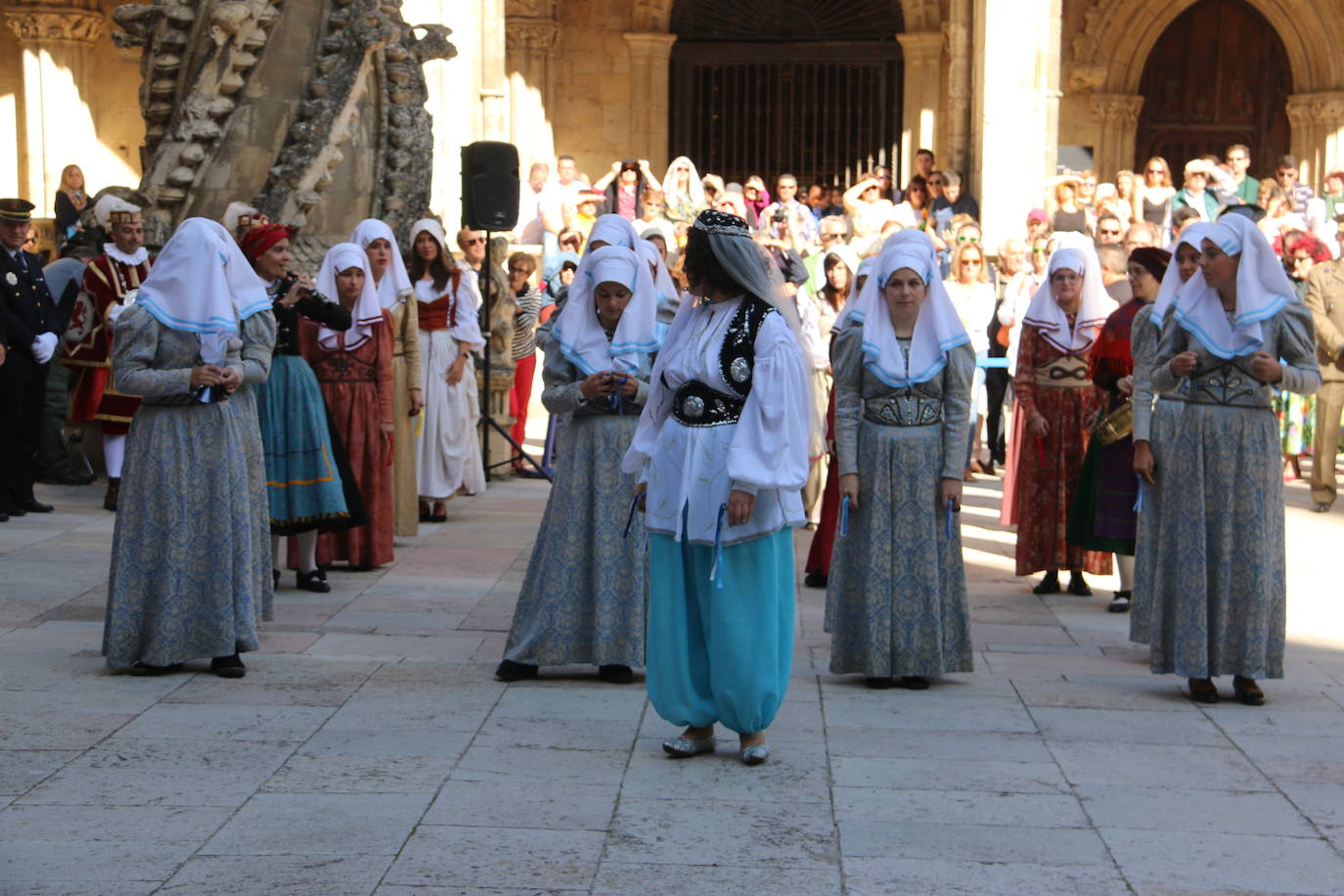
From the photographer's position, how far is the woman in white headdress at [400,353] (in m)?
9.55

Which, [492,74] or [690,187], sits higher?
[492,74]

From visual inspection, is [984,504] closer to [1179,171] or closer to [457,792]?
[457,792]

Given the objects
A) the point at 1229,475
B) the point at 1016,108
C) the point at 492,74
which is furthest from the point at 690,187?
the point at 1229,475

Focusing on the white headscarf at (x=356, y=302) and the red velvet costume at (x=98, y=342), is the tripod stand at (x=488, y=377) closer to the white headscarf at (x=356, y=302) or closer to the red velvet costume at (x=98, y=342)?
the red velvet costume at (x=98, y=342)

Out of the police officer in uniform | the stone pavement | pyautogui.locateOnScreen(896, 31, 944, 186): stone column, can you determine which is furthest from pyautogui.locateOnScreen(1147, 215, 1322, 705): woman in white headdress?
pyautogui.locateOnScreen(896, 31, 944, 186): stone column

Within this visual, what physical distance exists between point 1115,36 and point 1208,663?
19.8m

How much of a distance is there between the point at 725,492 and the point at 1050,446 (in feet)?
13.1

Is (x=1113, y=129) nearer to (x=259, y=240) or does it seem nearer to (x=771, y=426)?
(x=259, y=240)

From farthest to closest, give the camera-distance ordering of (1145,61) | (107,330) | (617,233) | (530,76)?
(1145,61) < (530,76) < (107,330) < (617,233)

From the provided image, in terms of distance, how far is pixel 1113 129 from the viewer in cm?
2502

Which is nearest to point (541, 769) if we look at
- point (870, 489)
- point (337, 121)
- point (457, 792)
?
point (457, 792)

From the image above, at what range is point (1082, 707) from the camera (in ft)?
21.5

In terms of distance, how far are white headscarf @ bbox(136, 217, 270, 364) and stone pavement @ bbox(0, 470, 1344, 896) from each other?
1.24 m

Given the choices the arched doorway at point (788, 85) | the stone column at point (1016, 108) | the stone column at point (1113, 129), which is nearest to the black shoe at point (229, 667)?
the stone column at point (1016, 108)
